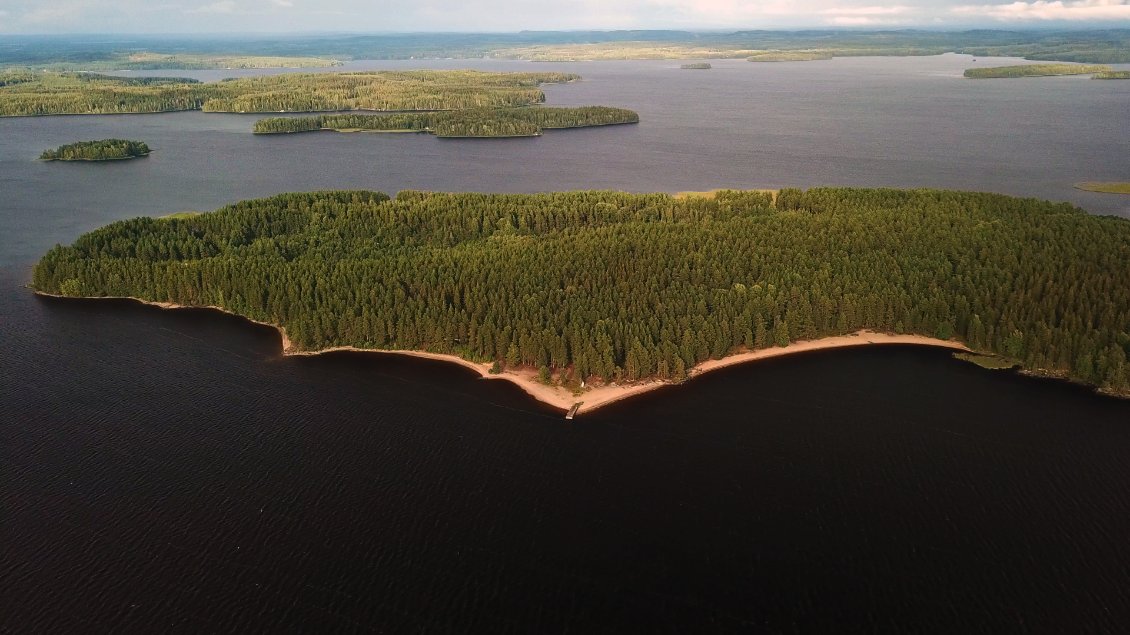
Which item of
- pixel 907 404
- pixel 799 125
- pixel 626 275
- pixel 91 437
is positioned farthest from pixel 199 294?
pixel 799 125

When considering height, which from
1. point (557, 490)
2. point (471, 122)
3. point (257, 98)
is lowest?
point (557, 490)

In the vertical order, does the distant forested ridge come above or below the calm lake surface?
above

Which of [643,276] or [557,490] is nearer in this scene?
[557,490]

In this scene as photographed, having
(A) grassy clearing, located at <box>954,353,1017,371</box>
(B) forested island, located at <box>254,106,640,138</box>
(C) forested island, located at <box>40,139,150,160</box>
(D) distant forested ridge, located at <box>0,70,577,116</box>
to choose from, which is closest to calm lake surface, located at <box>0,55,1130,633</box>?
(A) grassy clearing, located at <box>954,353,1017,371</box>

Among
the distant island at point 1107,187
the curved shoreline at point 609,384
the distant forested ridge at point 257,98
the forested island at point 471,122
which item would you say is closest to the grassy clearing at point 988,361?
the curved shoreline at point 609,384

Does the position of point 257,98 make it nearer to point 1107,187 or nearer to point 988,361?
point 1107,187

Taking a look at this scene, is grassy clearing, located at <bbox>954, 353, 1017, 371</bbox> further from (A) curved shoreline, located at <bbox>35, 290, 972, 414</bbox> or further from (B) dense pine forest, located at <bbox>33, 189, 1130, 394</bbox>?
(A) curved shoreline, located at <bbox>35, 290, 972, 414</bbox>

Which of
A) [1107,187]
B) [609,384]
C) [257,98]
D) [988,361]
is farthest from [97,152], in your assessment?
[1107,187]
